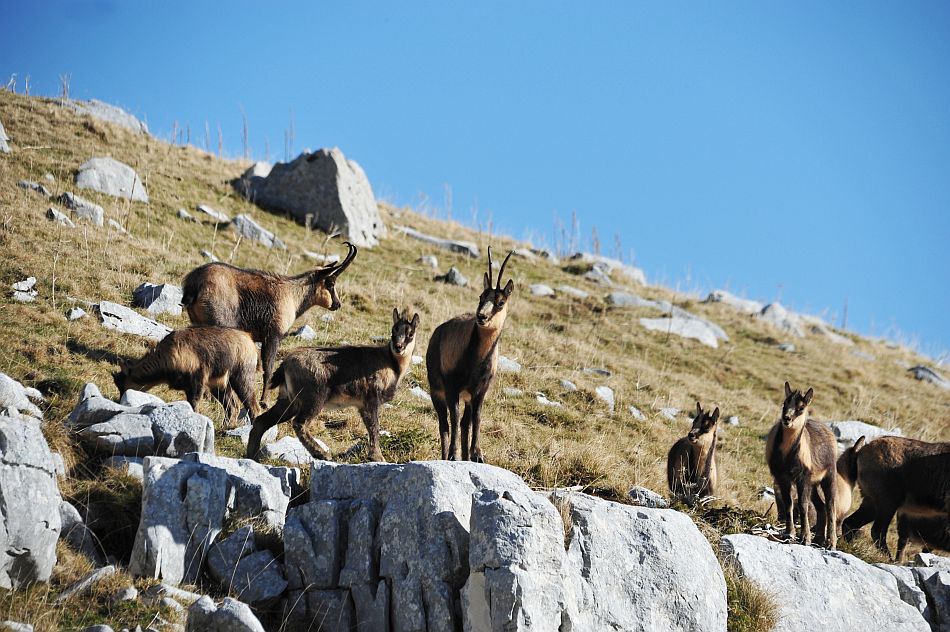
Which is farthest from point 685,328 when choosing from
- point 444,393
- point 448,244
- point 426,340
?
point 444,393

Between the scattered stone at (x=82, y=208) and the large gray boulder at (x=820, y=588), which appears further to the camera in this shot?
the scattered stone at (x=82, y=208)

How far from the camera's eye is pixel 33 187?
17.1m

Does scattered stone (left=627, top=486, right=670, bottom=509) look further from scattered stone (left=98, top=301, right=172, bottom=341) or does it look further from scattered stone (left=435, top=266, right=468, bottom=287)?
scattered stone (left=435, top=266, right=468, bottom=287)

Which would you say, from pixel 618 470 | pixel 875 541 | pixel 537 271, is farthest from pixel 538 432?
pixel 537 271

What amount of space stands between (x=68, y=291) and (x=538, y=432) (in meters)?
7.19

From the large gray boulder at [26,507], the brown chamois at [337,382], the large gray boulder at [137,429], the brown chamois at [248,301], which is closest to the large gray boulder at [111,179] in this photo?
the brown chamois at [248,301]

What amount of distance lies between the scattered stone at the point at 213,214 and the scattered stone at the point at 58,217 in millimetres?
4445

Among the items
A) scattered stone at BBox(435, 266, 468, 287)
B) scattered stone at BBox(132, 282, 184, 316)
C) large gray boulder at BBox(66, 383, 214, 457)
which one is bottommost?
large gray boulder at BBox(66, 383, 214, 457)

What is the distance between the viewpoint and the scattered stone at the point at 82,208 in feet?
55.2

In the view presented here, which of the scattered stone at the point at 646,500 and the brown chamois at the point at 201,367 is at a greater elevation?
the brown chamois at the point at 201,367

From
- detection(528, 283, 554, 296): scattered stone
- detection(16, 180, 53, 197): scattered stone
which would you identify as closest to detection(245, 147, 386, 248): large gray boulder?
detection(528, 283, 554, 296): scattered stone

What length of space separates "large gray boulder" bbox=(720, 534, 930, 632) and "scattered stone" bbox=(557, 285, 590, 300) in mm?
14127

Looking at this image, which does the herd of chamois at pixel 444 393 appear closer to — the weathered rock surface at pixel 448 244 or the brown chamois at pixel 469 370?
the brown chamois at pixel 469 370

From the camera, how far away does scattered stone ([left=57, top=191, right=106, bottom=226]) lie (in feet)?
55.2
